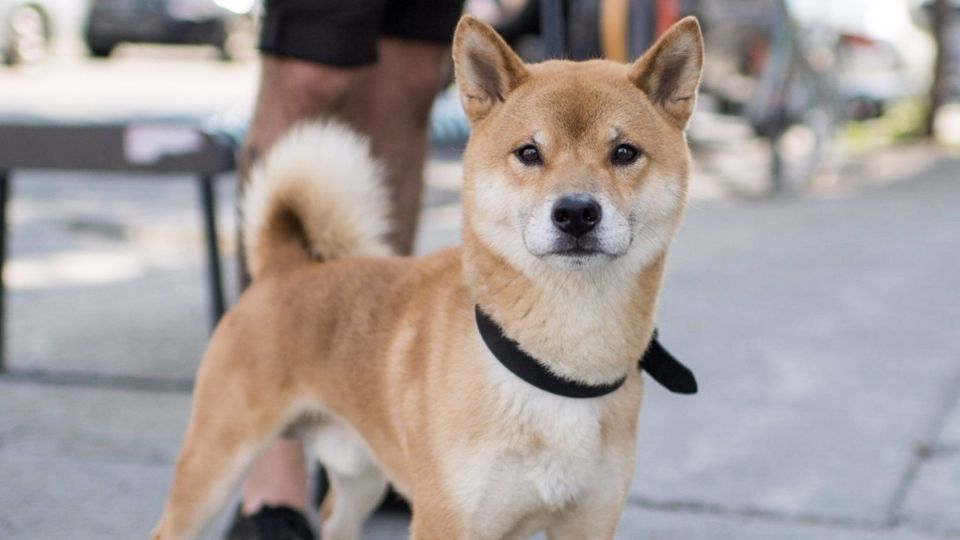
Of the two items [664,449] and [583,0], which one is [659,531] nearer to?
[664,449]

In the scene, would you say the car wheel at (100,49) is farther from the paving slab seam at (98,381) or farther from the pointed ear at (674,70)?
the pointed ear at (674,70)

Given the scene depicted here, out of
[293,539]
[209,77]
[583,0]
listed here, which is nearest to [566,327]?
[293,539]

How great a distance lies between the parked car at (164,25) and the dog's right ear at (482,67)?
17.6m

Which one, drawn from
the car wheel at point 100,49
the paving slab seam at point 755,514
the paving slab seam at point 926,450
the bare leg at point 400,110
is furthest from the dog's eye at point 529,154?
the car wheel at point 100,49

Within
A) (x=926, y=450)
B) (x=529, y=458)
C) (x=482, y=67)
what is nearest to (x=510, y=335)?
(x=529, y=458)

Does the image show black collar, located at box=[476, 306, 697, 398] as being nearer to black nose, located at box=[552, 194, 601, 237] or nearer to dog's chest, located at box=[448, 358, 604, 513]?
dog's chest, located at box=[448, 358, 604, 513]

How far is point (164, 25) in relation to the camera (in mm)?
20125

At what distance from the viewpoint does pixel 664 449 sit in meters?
3.99

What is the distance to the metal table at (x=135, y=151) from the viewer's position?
4.16m

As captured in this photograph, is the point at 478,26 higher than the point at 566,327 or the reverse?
higher

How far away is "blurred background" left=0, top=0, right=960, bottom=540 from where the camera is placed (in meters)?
3.63

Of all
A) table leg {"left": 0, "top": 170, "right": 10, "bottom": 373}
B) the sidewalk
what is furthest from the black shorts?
table leg {"left": 0, "top": 170, "right": 10, "bottom": 373}

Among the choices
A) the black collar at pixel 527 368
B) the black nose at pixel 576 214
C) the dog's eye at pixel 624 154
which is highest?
the dog's eye at pixel 624 154

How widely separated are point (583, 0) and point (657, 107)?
677 centimetres
